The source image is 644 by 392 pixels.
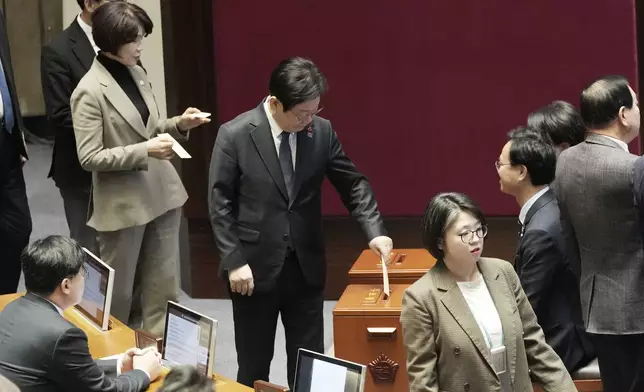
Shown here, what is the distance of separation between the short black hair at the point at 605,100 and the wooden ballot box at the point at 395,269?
0.96m

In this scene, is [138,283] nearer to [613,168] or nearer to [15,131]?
[15,131]

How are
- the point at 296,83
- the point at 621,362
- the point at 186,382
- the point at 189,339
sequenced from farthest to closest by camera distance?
the point at 296,83
the point at 621,362
the point at 189,339
the point at 186,382

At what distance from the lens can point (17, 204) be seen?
551 centimetres

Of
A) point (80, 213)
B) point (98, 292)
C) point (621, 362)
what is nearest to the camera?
point (621, 362)

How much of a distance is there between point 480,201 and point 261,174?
2.25 metres

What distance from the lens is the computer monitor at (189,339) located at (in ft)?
12.5

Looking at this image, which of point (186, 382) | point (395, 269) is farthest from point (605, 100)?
point (186, 382)

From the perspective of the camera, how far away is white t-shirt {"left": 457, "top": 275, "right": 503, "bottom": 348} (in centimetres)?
349

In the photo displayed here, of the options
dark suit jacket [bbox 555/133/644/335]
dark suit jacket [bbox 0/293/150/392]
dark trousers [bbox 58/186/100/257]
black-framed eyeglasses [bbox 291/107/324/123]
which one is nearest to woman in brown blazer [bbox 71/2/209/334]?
dark trousers [bbox 58/186/100/257]

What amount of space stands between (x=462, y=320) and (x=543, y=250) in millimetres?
697

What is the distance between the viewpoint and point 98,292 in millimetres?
4523

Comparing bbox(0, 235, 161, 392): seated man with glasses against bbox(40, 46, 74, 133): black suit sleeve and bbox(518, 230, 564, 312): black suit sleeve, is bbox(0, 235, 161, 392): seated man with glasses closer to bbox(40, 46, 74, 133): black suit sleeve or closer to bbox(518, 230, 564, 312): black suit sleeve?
bbox(518, 230, 564, 312): black suit sleeve

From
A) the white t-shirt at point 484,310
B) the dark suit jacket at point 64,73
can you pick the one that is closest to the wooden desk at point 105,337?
the dark suit jacket at point 64,73

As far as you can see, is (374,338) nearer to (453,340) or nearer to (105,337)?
(453,340)
